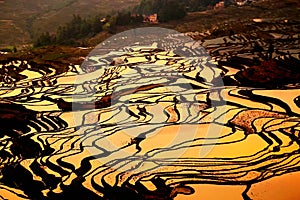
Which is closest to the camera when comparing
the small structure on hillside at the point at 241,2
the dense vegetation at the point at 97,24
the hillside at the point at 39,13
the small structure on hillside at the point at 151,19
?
the dense vegetation at the point at 97,24

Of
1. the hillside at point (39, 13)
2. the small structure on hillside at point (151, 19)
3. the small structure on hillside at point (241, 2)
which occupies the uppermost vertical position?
the small structure on hillside at point (241, 2)

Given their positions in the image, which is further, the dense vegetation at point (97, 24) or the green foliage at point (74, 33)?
the dense vegetation at point (97, 24)

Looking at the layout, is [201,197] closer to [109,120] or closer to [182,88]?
[109,120]

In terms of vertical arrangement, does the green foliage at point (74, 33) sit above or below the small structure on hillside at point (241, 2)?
below

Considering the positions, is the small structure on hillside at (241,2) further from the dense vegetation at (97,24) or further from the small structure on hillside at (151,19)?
the small structure on hillside at (151,19)

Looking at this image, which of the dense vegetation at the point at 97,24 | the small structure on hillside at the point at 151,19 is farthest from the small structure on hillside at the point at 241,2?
the small structure on hillside at the point at 151,19

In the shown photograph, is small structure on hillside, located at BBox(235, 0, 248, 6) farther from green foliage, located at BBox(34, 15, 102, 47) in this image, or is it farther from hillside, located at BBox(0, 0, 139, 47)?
hillside, located at BBox(0, 0, 139, 47)

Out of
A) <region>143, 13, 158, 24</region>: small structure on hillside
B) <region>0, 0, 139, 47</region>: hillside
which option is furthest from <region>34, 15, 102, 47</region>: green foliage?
<region>0, 0, 139, 47</region>: hillside

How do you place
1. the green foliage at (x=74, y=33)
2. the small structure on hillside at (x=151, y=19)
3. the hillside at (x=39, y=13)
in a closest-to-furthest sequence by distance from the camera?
1. the green foliage at (x=74, y=33)
2. the small structure on hillside at (x=151, y=19)
3. the hillside at (x=39, y=13)

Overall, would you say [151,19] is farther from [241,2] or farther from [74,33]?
[241,2]
